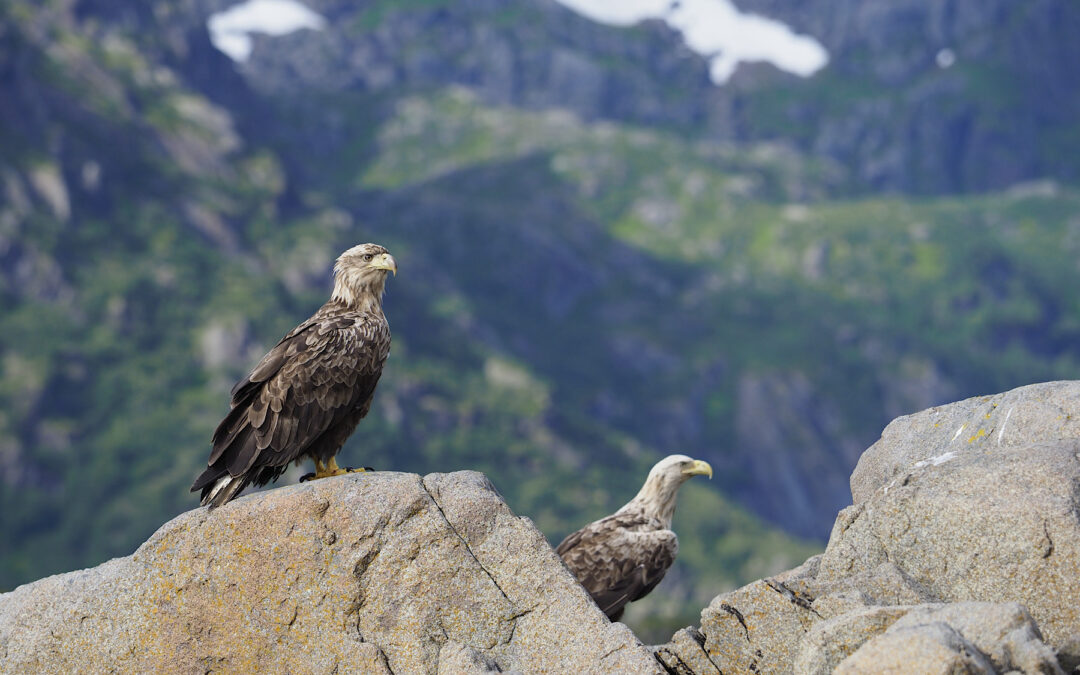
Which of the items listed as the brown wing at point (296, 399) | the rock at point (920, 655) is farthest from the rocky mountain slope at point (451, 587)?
the rock at point (920, 655)

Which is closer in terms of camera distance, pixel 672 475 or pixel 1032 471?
pixel 1032 471

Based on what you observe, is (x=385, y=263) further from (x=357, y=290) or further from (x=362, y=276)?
(x=357, y=290)

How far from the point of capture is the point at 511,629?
15.0 meters

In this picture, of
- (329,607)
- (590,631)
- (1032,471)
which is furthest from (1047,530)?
(329,607)

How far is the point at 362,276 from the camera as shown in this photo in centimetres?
1898

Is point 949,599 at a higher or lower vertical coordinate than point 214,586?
lower

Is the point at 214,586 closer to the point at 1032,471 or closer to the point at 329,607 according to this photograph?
the point at 329,607

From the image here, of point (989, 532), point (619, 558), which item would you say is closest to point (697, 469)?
point (619, 558)

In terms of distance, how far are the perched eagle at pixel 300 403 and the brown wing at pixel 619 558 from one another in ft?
17.4

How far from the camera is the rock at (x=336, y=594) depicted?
1495 centimetres

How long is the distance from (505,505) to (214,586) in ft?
12.1

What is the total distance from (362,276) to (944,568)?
919 centimetres

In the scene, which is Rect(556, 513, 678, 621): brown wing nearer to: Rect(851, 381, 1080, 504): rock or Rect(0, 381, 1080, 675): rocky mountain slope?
Rect(851, 381, 1080, 504): rock

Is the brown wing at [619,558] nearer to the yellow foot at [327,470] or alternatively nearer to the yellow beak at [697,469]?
the yellow beak at [697,469]
